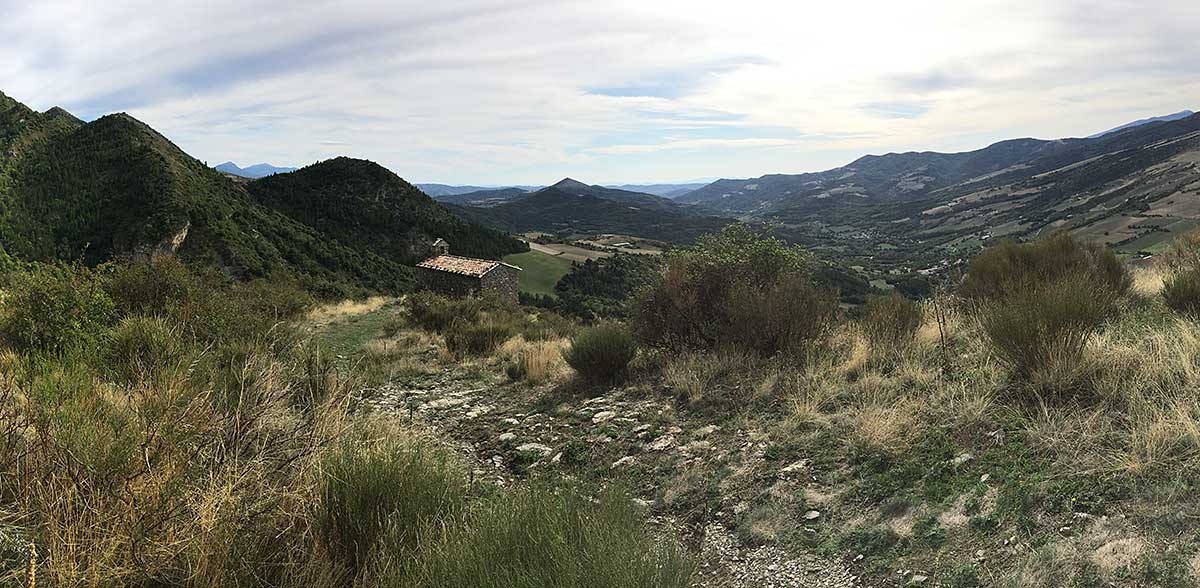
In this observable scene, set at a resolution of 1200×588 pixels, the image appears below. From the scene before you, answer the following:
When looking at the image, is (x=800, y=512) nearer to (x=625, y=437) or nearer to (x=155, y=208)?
(x=625, y=437)

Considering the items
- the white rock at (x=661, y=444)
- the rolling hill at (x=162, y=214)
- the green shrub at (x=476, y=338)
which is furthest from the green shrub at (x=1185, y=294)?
the rolling hill at (x=162, y=214)

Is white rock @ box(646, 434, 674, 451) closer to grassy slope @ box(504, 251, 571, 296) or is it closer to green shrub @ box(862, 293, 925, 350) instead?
green shrub @ box(862, 293, 925, 350)

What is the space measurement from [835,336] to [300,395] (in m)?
6.05

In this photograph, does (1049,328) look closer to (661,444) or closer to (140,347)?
(661,444)

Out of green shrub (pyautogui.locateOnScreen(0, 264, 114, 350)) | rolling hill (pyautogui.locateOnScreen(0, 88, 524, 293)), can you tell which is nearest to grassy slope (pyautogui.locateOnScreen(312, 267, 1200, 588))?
green shrub (pyautogui.locateOnScreen(0, 264, 114, 350))

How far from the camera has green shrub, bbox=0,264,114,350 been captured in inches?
243

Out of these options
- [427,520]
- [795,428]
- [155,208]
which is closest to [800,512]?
[795,428]

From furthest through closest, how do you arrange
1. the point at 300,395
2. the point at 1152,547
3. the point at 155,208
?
the point at 155,208
the point at 300,395
the point at 1152,547

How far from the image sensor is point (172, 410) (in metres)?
3.01

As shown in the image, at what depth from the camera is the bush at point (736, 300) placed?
264 inches

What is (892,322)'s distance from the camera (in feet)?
22.7

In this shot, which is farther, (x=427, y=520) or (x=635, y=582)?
(x=427, y=520)

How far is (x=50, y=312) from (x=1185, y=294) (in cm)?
1207

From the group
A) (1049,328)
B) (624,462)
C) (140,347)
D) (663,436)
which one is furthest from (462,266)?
(1049,328)
